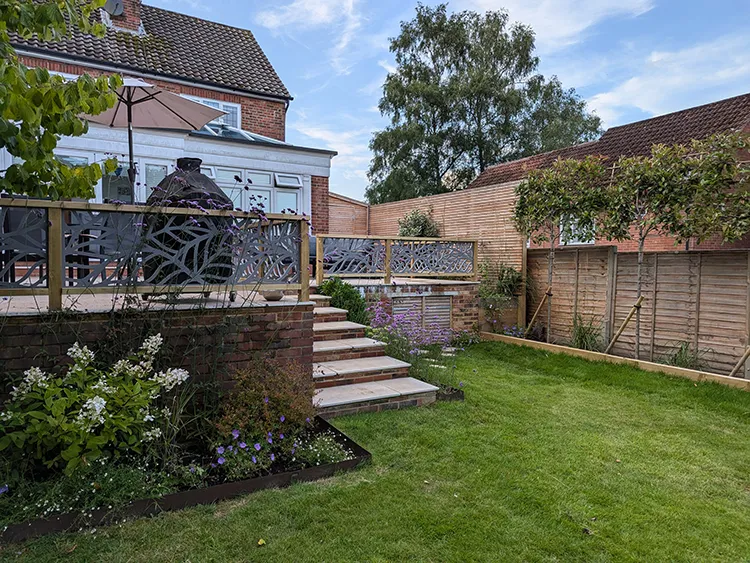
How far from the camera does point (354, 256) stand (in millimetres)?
8305

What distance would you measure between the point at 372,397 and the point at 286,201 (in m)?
6.20

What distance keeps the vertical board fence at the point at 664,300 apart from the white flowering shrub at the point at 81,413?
7.06 metres

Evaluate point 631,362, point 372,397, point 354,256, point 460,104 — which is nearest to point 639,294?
point 631,362

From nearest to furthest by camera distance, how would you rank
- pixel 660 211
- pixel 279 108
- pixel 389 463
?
1. pixel 389 463
2. pixel 660 211
3. pixel 279 108

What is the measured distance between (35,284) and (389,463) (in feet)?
9.76

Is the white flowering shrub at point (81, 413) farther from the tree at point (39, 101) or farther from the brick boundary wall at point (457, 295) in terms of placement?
the brick boundary wall at point (457, 295)

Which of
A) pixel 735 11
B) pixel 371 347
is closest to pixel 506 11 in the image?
pixel 735 11

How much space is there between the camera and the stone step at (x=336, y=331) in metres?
6.10

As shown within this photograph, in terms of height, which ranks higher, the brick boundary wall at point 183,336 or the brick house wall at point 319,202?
the brick house wall at point 319,202

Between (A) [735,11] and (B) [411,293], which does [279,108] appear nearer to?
(B) [411,293]

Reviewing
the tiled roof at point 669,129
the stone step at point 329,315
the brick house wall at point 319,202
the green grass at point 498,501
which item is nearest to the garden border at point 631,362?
the green grass at point 498,501

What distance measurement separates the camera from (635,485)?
3.47 meters

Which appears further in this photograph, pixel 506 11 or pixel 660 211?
pixel 506 11

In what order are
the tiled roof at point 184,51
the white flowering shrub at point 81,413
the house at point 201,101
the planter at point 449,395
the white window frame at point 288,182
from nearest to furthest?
1. the white flowering shrub at point 81,413
2. the planter at point 449,395
3. the house at point 201,101
4. the white window frame at point 288,182
5. the tiled roof at point 184,51
